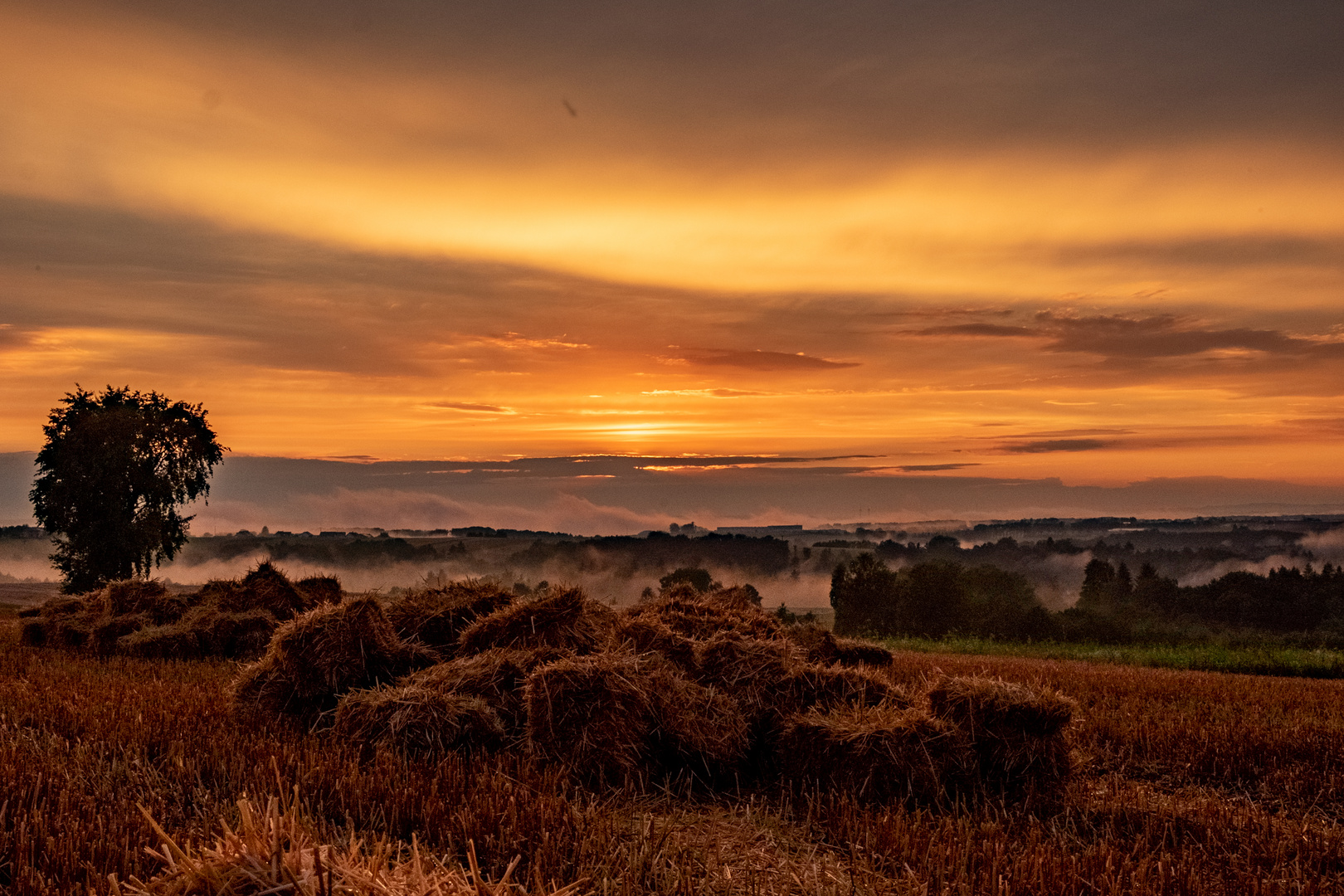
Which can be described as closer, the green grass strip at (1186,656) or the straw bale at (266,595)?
the straw bale at (266,595)

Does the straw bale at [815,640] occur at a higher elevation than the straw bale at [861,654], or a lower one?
higher

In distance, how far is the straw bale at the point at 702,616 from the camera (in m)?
12.0

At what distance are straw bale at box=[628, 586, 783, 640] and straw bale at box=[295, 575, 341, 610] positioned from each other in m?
7.84

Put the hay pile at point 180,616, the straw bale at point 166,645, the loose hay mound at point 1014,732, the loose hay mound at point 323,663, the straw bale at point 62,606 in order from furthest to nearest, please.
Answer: the straw bale at point 62,606
the hay pile at point 180,616
the straw bale at point 166,645
the loose hay mound at point 323,663
the loose hay mound at point 1014,732

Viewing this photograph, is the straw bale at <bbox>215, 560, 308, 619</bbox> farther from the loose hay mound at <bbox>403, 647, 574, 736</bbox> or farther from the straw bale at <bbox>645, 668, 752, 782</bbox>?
the straw bale at <bbox>645, 668, 752, 782</bbox>

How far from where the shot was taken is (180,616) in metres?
A: 19.1

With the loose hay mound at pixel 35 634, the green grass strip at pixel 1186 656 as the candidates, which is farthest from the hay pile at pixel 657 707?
the green grass strip at pixel 1186 656

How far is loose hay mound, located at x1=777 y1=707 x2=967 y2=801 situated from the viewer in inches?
322

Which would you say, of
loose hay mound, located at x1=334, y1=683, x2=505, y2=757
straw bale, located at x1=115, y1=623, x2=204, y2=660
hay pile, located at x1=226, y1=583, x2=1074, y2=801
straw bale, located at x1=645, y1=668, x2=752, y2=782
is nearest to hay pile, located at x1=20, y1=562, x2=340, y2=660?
straw bale, located at x1=115, y1=623, x2=204, y2=660

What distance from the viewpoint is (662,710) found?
8750 millimetres

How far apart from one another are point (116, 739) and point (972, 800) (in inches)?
305

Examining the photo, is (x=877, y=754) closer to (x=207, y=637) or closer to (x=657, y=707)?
(x=657, y=707)

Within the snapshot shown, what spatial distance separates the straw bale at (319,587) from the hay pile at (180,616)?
0.02 m

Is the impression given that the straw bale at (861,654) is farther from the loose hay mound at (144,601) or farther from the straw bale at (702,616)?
the loose hay mound at (144,601)
